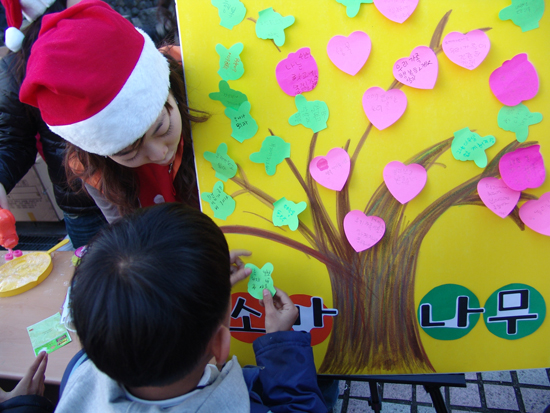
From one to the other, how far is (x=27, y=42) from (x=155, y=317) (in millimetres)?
927

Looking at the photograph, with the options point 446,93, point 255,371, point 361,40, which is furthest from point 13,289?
point 446,93

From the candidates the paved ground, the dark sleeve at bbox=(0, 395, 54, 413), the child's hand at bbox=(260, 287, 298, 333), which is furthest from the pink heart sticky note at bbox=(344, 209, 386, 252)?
the paved ground

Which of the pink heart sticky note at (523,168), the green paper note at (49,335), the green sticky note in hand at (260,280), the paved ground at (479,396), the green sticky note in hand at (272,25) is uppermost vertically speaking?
the green sticky note in hand at (272,25)

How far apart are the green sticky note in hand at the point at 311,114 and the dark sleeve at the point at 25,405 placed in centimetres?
87

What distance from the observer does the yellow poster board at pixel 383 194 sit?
743 millimetres

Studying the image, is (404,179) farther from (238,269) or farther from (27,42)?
(27,42)

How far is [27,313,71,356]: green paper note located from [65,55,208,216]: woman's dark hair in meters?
0.41

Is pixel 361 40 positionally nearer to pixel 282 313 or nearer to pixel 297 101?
pixel 297 101

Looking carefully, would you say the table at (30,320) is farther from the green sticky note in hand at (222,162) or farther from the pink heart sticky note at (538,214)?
the pink heart sticky note at (538,214)

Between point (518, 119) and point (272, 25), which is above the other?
point (272, 25)

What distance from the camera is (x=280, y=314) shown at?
2.87ft

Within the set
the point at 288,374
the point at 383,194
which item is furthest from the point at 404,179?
the point at 288,374

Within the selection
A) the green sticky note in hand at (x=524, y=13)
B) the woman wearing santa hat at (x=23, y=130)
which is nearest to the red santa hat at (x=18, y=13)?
the woman wearing santa hat at (x=23, y=130)

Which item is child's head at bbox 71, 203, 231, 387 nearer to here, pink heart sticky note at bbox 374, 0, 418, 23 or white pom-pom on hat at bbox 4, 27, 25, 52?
pink heart sticky note at bbox 374, 0, 418, 23
